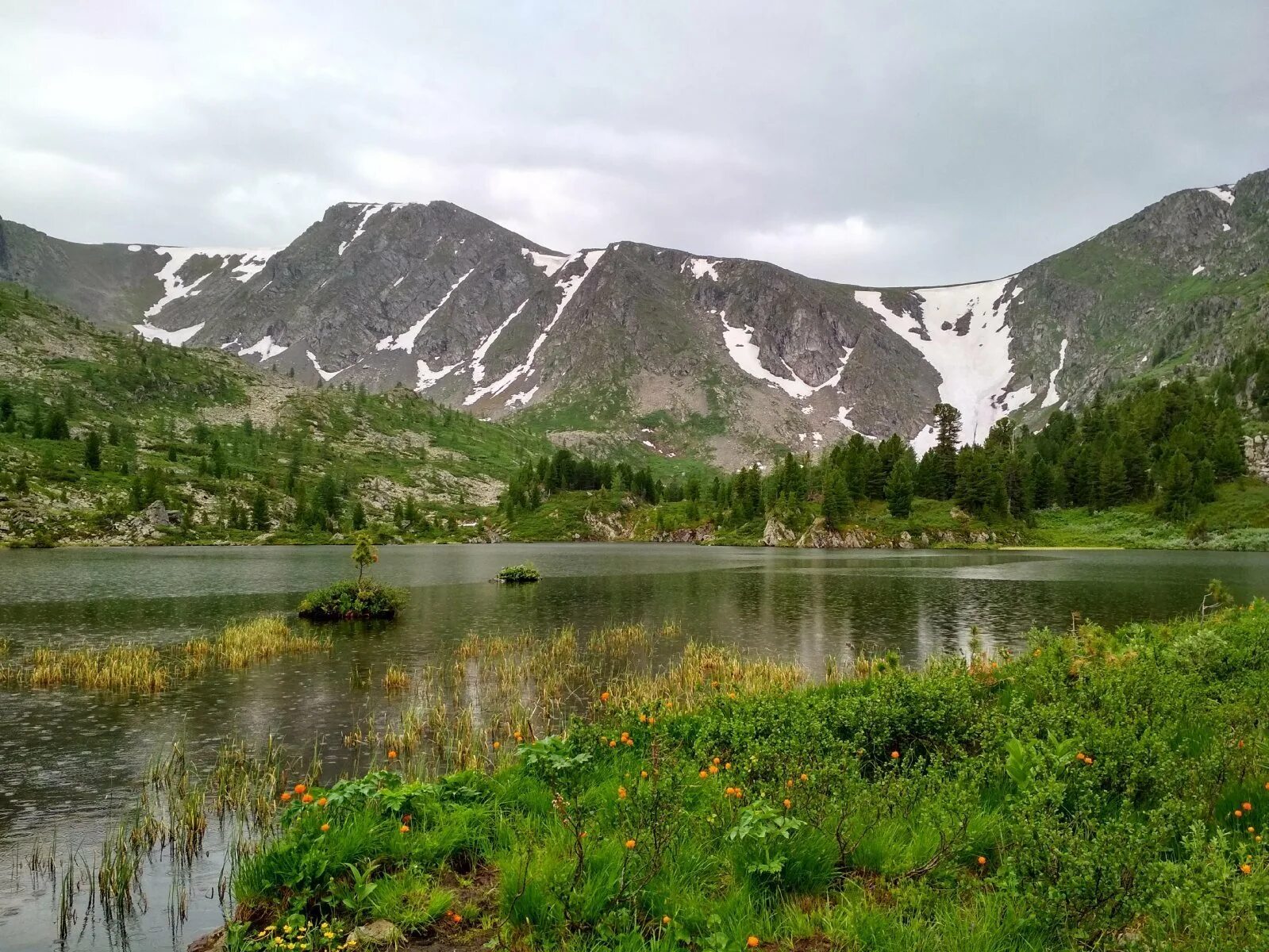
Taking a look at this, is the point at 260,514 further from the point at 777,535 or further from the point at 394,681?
the point at 394,681

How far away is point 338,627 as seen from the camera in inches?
1843

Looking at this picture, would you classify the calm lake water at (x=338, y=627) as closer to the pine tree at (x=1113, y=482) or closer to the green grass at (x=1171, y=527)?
the green grass at (x=1171, y=527)

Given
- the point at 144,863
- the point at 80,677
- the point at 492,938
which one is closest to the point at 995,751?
the point at 492,938

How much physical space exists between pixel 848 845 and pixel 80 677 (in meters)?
34.4

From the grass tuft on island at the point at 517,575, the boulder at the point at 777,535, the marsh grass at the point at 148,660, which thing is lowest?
the boulder at the point at 777,535

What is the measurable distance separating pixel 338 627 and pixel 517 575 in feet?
117

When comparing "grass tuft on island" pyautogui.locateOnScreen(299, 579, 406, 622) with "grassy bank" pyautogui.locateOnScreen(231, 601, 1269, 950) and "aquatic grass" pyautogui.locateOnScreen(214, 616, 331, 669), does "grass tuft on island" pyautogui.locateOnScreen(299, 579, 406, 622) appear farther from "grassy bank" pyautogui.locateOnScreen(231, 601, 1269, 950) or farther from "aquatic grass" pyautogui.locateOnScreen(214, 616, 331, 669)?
"grassy bank" pyautogui.locateOnScreen(231, 601, 1269, 950)

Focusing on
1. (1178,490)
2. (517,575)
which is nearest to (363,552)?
(517,575)

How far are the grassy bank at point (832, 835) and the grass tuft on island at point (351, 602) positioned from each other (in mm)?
38426

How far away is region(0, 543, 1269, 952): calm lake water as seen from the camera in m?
16.6

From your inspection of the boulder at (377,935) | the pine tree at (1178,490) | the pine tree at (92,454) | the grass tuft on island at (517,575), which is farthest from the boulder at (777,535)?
the boulder at (377,935)

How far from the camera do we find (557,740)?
13547 millimetres

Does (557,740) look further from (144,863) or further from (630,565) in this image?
(630,565)

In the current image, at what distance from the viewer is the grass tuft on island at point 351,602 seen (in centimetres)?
5034
